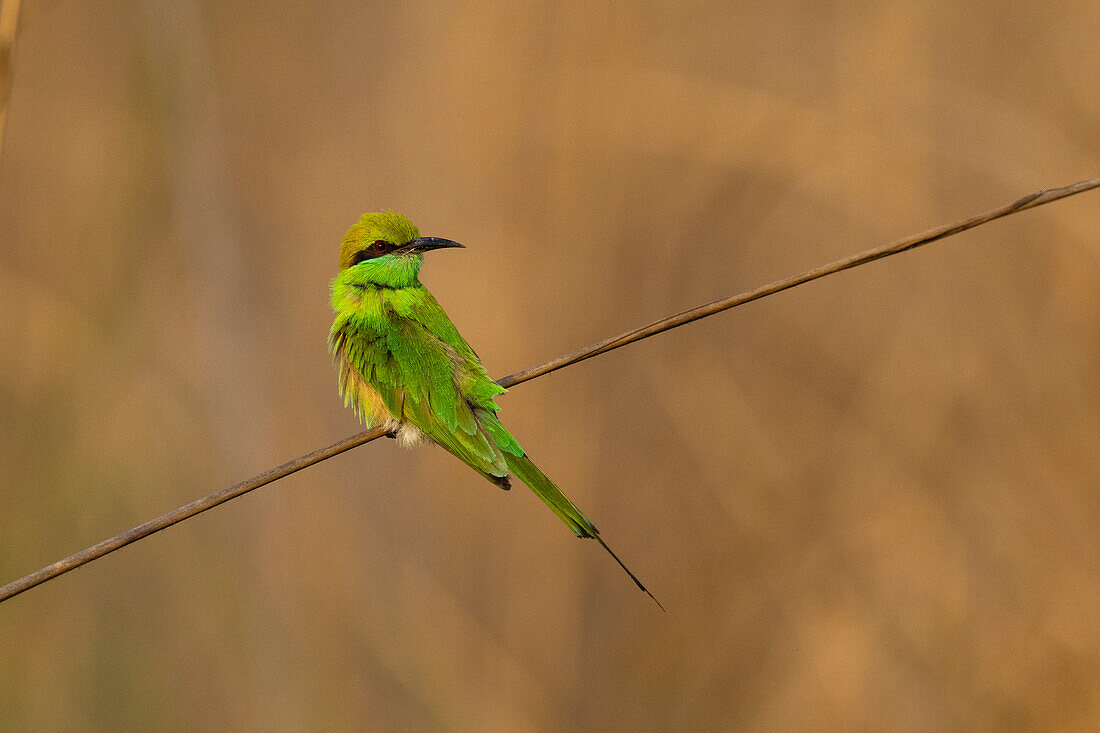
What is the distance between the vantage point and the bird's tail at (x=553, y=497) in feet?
6.01

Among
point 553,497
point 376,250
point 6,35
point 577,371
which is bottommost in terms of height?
point 577,371

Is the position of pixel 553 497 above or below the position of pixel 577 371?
above

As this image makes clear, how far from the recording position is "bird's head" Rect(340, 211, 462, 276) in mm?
2420

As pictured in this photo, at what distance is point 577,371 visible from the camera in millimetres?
3406

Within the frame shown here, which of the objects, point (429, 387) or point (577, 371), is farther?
point (577, 371)

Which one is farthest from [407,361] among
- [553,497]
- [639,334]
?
[639,334]

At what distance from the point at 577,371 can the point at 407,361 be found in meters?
1.21

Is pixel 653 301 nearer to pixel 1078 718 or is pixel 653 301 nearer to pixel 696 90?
pixel 696 90

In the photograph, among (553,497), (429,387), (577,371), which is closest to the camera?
(553,497)

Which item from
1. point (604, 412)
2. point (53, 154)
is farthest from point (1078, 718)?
point (53, 154)

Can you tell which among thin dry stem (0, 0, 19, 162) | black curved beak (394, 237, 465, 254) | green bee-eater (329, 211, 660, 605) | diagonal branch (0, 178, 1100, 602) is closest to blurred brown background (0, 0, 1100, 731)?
green bee-eater (329, 211, 660, 605)

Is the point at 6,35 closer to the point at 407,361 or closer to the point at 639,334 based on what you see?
the point at 407,361

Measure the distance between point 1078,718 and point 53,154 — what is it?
3.72 meters

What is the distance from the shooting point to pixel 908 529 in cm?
307
